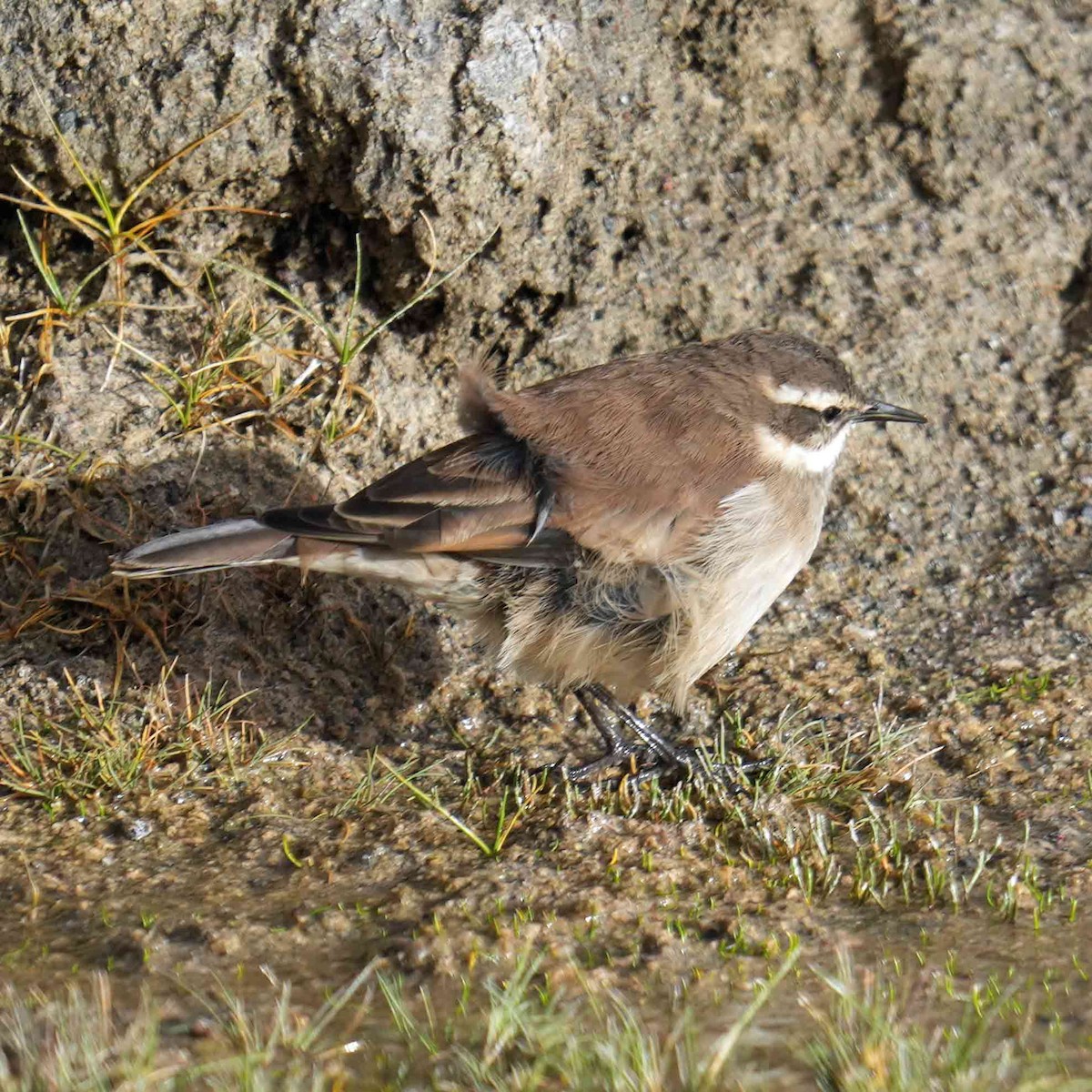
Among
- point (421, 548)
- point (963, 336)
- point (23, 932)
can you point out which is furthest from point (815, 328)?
point (23, 932)

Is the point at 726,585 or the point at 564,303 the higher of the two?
the point at 564,303

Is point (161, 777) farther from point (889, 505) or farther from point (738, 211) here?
point (738, 211)

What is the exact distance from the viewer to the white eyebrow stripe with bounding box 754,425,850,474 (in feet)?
19.3

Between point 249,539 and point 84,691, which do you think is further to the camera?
point 84,691

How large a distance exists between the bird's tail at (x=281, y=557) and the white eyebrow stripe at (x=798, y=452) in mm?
1309

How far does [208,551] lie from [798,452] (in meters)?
2.43

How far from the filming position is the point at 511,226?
7.01 m

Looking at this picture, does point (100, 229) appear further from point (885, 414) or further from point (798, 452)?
point (885, 414)

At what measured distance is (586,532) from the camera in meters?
5.41

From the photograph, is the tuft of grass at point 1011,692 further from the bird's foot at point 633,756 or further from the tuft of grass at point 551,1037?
the tuft of grass at point 551,1037

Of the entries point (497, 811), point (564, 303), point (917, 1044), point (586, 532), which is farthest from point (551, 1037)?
point (564, 303)

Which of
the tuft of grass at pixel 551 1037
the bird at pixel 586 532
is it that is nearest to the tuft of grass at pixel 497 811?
the bird at pixel 586 532

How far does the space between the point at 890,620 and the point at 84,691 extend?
351cm

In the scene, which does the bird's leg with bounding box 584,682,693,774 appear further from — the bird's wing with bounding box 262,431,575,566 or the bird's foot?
the bird's wing with bounding box 262,431,575,566
